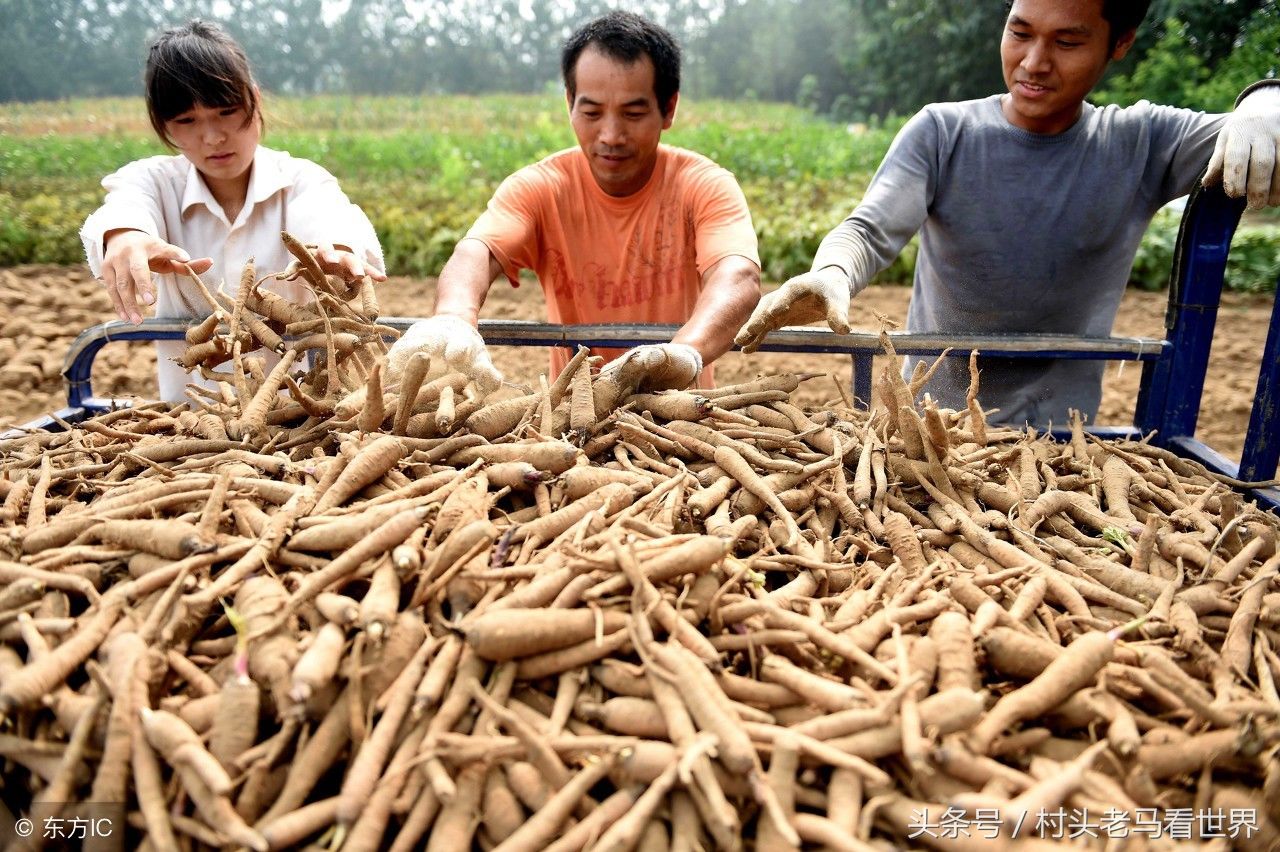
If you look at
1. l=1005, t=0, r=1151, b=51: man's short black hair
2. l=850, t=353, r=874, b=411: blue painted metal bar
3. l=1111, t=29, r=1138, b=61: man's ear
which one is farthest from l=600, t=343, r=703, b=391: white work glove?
l=1111, t=29, r=1138, b=61: man's ear

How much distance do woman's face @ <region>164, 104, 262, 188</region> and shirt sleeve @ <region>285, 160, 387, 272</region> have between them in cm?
20

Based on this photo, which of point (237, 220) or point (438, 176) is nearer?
point (237, 220)

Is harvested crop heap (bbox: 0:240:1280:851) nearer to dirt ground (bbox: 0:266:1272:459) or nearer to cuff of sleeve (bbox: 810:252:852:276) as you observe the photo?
cuff of sleeve (bbox: 810:252:852:276)

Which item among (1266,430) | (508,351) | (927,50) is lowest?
(508,351)

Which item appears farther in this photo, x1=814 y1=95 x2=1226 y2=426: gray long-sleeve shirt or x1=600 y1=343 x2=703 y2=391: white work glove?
x1=814 y1=95 x2=1226 y2=426: gray long-sleeve shirt

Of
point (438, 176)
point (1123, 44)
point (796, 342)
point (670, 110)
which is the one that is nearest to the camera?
point (796, 342)

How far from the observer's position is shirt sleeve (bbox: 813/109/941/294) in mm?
2791

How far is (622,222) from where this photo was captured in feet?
10.7

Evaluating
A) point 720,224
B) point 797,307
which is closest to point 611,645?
point 797,307

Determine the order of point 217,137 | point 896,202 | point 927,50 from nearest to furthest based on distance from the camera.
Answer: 1. point 217,137
2. point 896,202
3. point 927,50

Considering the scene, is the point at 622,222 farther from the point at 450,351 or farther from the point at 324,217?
the point at 450,351

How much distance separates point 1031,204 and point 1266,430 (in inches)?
46.4

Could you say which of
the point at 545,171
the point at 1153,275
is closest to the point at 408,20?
the point at 1153,275

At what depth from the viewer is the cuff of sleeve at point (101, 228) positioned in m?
2.41
